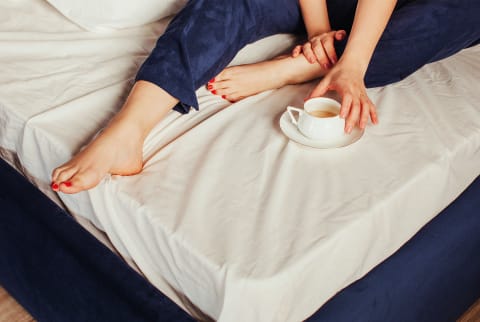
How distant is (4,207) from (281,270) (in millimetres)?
509

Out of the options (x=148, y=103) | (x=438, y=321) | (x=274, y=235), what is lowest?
(x=438, y=321)

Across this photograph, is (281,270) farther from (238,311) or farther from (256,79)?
(256,79)

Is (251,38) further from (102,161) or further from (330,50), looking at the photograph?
(102,161)

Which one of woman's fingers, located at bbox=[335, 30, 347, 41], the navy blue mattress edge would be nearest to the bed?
the navy blue mattress edge

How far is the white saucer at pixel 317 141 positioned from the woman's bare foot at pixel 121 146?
20cm

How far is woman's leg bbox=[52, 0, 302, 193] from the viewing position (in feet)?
2.98

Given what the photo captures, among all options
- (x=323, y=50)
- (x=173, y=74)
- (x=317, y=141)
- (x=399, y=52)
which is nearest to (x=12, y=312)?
(x=173, y=74)

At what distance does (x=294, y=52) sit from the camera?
120cm

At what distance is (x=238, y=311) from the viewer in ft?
2.51

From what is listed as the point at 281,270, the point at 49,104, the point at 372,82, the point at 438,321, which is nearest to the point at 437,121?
the point at 372,82

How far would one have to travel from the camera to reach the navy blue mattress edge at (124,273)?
0.86 m

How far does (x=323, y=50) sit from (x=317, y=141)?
0.28m

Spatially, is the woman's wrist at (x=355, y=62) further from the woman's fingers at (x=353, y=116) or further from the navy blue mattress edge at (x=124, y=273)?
the navy blue mattress edge at (x=124, y=273)

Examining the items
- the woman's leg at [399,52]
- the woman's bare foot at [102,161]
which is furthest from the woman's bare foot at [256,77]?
the woman's bare foot at [102,161]
